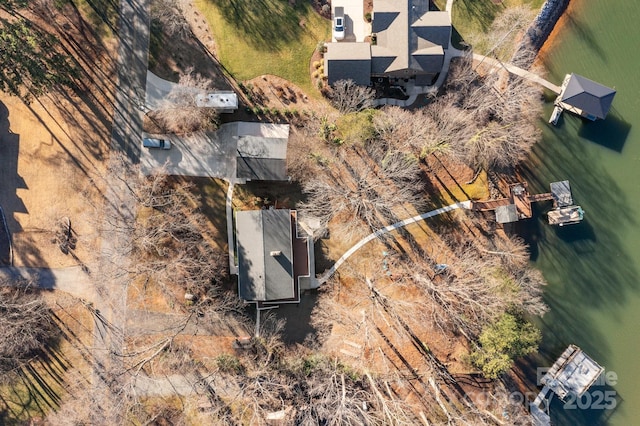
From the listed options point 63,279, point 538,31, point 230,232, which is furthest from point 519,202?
point 63,279

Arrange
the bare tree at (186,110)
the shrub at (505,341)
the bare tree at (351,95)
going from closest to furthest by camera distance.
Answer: the shrub at (505,341)
the bare tree at (351,95)
the bare tree at (186,110)

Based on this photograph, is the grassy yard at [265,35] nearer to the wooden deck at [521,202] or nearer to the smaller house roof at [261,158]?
the smaller house roof at [261,158]

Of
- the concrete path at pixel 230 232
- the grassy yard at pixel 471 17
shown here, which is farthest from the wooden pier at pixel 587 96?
the concrete path at pixel 230 232

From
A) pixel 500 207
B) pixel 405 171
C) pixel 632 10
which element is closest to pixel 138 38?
pixel 405 171

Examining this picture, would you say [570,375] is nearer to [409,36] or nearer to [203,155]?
[409,36]

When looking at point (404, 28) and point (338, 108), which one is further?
point (338, 108)

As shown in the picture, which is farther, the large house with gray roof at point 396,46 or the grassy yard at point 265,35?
the grassy yard at point 265,35

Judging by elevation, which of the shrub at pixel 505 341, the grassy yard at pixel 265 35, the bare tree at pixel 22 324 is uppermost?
the grassy yard at pixel 265 35

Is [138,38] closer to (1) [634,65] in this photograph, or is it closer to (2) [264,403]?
(2) [264,403]

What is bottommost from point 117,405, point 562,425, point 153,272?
point 117,405
